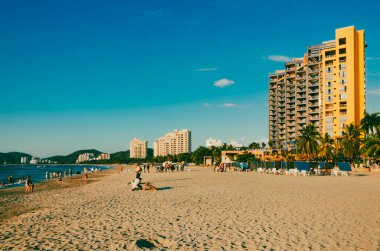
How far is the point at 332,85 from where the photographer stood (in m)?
73.1

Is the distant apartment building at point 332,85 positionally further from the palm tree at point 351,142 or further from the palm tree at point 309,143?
the palm tree at point 309,143

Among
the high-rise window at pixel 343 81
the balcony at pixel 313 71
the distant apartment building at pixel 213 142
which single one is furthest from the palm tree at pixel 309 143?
the distant apartment building at pixel 213 142

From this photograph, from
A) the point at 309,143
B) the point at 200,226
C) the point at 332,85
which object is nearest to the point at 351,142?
the point at 309,143

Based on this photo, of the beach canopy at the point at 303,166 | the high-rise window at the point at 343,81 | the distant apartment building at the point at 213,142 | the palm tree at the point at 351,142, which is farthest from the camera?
the distant apartment building at the point at 213,142

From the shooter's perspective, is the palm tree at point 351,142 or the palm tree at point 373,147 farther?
the palm tree at point 351,142

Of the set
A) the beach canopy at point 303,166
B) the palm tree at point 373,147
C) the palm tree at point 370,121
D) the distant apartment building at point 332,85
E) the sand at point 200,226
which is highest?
the distant apartment building at point 332,85

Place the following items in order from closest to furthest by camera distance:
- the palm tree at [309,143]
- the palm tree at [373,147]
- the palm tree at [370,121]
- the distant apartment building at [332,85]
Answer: the palm tree at [373,147], the palm tree at [309,143], the palm tree at [370,121], the distant apartment building at [332,85]

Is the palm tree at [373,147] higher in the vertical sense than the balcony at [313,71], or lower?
lower

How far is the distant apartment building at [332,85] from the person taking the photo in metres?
70.4

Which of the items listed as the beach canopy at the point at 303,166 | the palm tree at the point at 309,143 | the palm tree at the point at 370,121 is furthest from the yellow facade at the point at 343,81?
the beach canopy at the point at 303,166

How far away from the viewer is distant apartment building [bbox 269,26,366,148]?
231 feet

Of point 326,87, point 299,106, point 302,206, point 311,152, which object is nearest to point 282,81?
point 299,106

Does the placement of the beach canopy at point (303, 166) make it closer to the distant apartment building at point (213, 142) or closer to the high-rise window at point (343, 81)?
the high-rise window at point (343, 81)

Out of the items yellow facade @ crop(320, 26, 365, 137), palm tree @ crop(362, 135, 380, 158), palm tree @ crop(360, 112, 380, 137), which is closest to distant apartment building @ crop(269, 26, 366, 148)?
yellow facade @ crop(320, 26, 365, 137)
